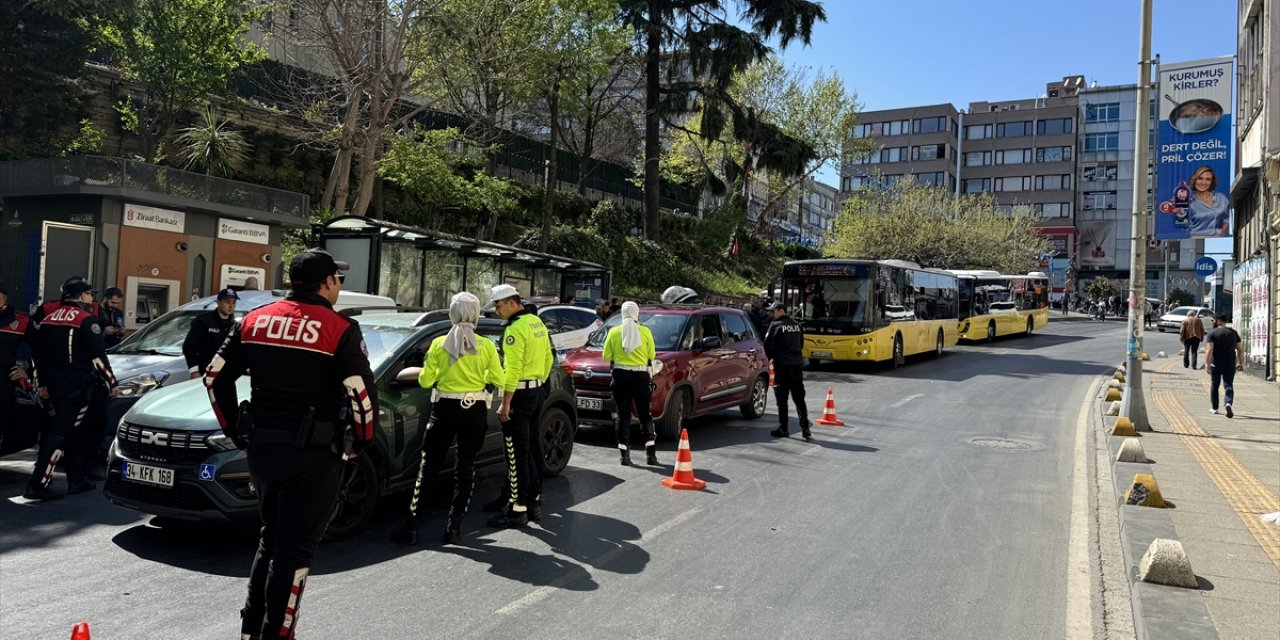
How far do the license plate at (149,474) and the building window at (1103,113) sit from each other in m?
108

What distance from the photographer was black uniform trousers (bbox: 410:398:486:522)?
6094 mm

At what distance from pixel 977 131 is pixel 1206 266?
76546 millimetres

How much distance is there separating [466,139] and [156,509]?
19199 millimetres

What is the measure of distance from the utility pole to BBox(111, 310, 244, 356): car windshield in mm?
12422

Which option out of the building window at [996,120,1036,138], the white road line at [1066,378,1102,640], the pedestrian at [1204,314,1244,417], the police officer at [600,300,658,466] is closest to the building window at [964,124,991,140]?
the building window at [996,120,1036,138]

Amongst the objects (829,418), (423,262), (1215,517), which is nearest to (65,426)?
(829,418)

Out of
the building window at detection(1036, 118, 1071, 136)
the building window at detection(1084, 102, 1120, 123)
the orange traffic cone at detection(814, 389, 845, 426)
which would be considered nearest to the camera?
the orange traffic cone at detection(814, 389, 845, 426)

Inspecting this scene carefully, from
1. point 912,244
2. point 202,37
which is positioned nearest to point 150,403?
point 202,37

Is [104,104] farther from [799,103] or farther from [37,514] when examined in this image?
[799,103]

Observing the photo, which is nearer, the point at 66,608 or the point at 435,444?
the point at 66,608

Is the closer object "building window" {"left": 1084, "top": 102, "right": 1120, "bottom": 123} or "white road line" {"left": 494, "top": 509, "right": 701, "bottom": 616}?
"white road line" {"left": 494, "top": 509, "right": 701, "bottom": 616}

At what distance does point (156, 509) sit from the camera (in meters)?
5.57

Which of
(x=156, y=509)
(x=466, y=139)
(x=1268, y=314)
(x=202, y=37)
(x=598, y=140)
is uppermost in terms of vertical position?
(x=598, y=140)

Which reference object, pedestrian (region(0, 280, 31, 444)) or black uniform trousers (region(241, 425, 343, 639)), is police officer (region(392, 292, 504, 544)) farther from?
pedestrian (region(0, 280, 31, 444))
